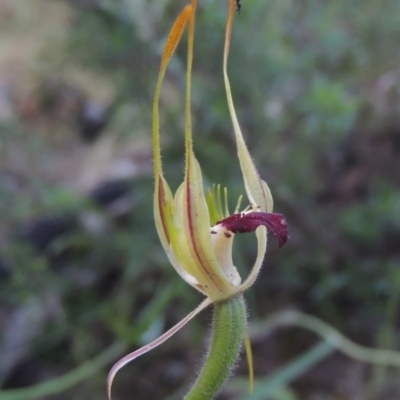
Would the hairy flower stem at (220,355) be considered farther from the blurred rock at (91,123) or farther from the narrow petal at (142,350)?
the blurred rock at (91,123)

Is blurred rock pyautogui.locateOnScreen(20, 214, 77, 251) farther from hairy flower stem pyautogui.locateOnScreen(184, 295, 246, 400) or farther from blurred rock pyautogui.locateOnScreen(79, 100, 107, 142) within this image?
hairy flower stem pyautogui.locateOnScreen(184, 295, 246, 400)

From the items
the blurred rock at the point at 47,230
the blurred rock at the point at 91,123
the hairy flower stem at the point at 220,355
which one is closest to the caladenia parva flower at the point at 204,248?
the hairy flower stem at the point at 220,355

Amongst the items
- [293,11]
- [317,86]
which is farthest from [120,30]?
[293,11]

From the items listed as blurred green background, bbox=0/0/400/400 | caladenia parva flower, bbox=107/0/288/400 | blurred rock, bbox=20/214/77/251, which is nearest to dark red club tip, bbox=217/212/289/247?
caladenia parva flower, bbox=107/0/288/400

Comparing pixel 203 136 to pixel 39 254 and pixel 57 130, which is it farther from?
pixel 57 130

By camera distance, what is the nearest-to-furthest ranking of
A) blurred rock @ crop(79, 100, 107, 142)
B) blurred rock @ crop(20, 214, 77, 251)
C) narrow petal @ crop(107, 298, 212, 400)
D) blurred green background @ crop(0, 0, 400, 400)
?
narrow petal @ crop(107, 298, 212, 400) < blurred green background @ crop(0, 0, 400, 400) < blurred rock @ crop(20, 214, 77, 251) < blurred rock @ crop(79, 100, 107, 142)

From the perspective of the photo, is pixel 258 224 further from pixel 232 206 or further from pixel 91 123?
pixel 91 123
